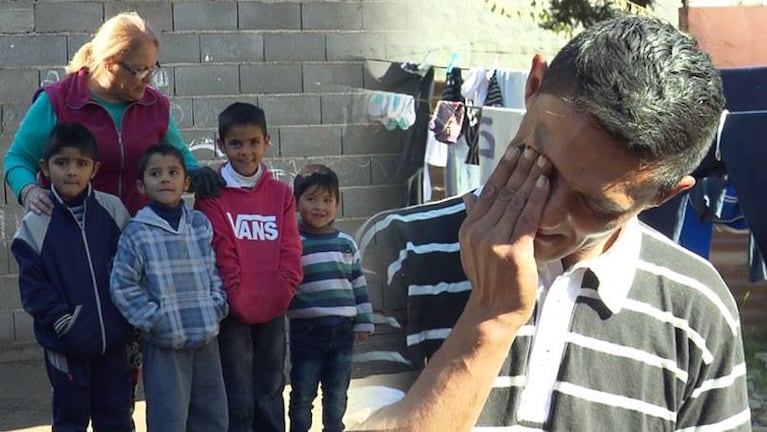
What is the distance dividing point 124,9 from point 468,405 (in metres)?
5.01

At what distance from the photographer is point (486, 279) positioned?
1323 mm

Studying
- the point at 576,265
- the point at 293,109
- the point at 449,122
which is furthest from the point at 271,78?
the point at 576,265

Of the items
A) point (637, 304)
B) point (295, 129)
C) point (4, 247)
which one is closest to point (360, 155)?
point (295, 129)

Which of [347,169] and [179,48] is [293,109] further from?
[179,48]

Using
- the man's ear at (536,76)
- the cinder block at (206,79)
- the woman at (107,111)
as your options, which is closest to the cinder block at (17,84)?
the cinder block at (206,79)

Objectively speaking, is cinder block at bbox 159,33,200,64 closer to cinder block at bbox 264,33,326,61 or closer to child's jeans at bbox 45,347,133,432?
cinder block at bbox 264,33,326,61

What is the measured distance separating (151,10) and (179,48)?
0.76ft

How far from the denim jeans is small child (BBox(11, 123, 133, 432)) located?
391mm

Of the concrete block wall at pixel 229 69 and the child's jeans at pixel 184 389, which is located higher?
the concrete block wall at pixel 229 69

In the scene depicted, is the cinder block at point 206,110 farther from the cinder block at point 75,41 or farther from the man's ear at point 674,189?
the man's ear at point 674,189

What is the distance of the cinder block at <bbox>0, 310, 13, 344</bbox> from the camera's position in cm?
586

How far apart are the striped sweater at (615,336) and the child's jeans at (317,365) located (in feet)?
8.56

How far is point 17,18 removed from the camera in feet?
19.1

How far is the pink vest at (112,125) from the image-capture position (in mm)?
3848
